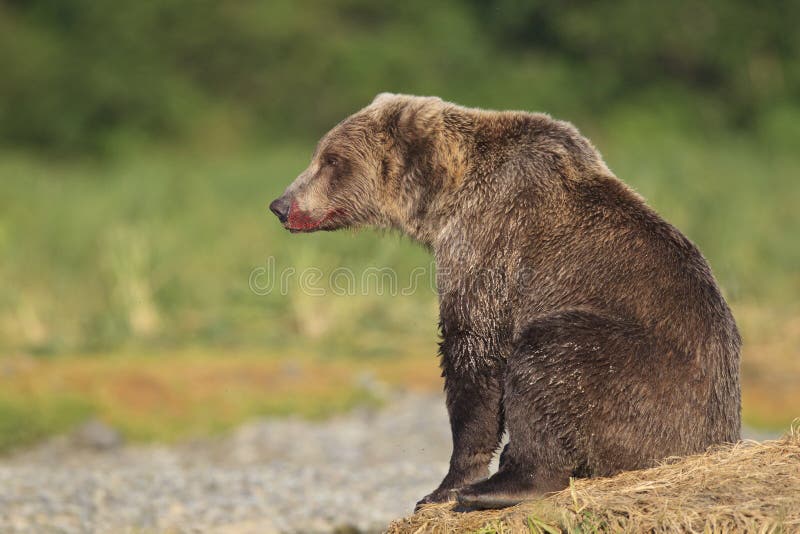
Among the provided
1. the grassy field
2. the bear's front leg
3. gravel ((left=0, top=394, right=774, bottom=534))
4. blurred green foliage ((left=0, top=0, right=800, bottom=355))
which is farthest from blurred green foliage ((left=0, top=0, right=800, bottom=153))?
the bear's front leg

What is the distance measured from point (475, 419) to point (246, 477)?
3823 millimetres

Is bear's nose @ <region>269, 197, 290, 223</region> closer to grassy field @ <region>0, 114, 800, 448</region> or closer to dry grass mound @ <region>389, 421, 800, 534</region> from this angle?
dry grass mound @ <region>389, 421, 800, 534</region>

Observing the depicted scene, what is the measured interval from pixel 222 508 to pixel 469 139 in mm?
3288

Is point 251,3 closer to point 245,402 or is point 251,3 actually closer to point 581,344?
point 245,402

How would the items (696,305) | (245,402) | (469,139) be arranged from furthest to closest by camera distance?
(245,402) < (469,139) < (696,305)

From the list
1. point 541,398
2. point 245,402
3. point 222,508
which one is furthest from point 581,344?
point 245,402

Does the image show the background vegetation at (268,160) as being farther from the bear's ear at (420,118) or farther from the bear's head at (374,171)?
the bear's ear at (420,118)

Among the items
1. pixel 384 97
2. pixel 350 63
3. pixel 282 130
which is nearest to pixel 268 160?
pixel 282 130

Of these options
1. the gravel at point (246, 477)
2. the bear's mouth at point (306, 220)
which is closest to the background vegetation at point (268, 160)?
the gravel at point (246, 477)

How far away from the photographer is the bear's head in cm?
505

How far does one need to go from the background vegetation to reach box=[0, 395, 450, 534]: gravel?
1.37ft

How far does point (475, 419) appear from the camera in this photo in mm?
4598

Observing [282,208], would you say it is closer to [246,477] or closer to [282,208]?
[282,208]

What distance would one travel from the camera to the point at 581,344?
422cm
